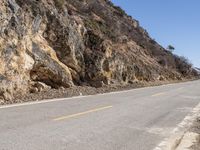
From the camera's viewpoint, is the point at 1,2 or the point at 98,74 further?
the point at 98,74

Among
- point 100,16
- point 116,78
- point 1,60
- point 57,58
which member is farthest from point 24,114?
point 100,16

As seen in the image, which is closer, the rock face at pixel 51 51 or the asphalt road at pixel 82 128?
the asphalt road at pixel 82 128

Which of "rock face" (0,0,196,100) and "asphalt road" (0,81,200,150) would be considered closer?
"asphalt road" (0,81,200,150)

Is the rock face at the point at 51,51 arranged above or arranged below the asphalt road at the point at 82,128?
above

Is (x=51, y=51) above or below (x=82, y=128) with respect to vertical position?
above

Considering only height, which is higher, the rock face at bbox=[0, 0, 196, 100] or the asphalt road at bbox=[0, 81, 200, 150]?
the rock face at bbox=[0, 0, 196, 100]

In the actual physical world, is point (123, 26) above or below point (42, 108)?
above

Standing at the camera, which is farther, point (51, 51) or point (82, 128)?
point (51, 51)

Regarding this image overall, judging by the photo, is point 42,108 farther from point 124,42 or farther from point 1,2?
point 124,42

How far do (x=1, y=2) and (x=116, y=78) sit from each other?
18451 millimetres

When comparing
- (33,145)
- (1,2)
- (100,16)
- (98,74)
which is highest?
(100,16)

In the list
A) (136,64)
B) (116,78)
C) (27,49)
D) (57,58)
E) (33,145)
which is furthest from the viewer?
(136,64)

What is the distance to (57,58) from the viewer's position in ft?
88.5

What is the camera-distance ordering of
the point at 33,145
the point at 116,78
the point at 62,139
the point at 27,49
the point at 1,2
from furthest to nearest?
the point at 116,78 → the point at 27,49 → the point at 1,2 → the point at 62,139 → the point at 33,145
